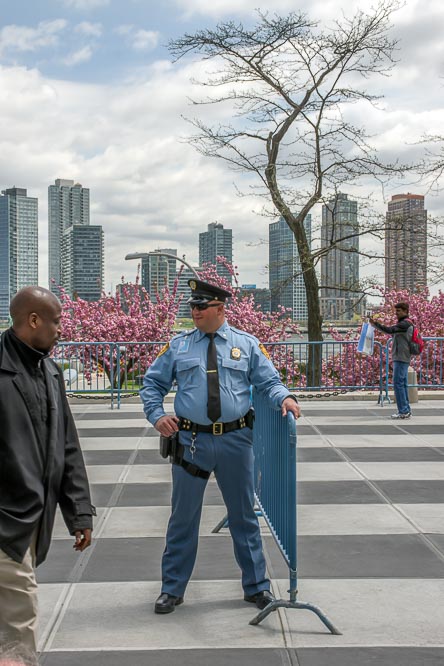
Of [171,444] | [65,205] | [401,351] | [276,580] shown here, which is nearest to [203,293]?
[171,444]

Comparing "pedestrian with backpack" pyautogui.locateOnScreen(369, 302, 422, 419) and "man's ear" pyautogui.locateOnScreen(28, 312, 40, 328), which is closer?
"man's ear" pyautogui.locateOnScreen(28, 312, 40, 328)

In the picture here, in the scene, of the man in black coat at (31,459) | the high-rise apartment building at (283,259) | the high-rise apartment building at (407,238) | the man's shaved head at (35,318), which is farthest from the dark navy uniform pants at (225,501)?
the high-rise apartment building at (407,238)

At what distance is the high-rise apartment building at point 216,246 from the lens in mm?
40469

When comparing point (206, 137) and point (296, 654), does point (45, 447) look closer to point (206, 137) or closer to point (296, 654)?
point (296, 654)

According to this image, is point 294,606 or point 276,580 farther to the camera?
point 276,580

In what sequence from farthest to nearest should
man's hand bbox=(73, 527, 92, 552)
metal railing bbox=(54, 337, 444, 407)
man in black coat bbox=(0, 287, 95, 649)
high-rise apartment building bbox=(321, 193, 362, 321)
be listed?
high-rise apartment building bbox=(321, 193, 362, 321) < metal railing bbox=(54, 337, 444, 407) < man's hand bbox=(73, 527, 92, 552) < man in black coat bbox=(0, 287, 95, 649)

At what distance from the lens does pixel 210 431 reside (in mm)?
4703

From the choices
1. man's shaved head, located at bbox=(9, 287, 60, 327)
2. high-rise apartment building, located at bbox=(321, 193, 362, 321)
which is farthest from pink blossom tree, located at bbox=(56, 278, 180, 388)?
man's shaved head, located at bbox=(9, 287, 60, 327)

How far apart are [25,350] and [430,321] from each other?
31617 mm

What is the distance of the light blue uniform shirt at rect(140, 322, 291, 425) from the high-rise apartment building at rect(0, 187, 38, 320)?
121908 mm

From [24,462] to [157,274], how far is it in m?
39.7

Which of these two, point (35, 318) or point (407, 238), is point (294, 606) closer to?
point (35, 318)

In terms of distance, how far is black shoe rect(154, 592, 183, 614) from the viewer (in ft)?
15.5

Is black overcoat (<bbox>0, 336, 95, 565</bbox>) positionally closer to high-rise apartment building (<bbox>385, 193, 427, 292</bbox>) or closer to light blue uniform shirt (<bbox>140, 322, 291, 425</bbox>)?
light blue uniform shirt (<bbox>140, 322, 291, 425</bbox>)
